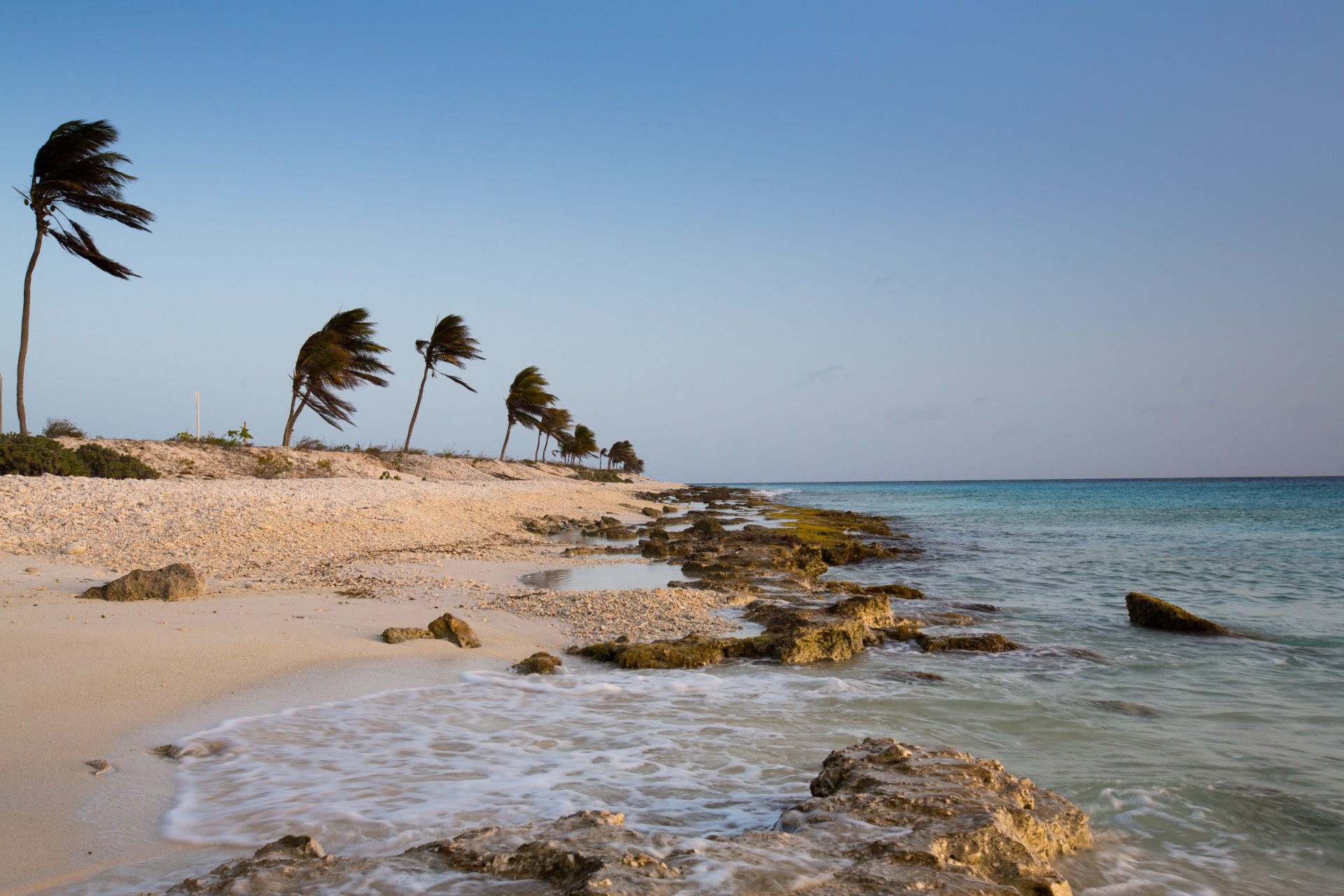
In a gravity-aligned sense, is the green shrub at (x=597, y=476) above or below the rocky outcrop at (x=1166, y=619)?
above

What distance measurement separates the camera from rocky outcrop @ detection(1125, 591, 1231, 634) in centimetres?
882

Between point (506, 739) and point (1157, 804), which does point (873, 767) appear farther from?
point (506, 739)

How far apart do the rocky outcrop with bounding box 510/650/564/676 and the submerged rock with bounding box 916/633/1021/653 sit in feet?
12.4

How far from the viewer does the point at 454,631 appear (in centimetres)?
658

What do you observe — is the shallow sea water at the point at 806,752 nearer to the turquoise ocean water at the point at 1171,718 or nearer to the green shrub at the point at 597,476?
the turquoise ocean water at the point at 1171,718

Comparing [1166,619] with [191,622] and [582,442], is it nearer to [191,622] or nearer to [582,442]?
[191,622]

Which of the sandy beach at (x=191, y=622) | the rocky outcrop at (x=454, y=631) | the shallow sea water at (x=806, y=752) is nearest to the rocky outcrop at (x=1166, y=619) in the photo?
the shallow sea water at (x=806, y=752)

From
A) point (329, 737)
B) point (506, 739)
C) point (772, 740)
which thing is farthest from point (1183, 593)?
point (329, 737)

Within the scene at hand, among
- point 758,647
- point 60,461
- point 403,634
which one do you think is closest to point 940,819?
point 758,647

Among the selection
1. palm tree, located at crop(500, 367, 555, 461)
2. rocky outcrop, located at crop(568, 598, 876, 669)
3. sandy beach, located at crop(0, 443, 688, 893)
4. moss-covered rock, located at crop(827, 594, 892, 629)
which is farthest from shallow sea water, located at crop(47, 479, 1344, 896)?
palm tree, located at crop(500, 367, 555, 461)

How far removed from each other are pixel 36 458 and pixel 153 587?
899 centimetres

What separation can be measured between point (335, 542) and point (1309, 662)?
1273 centimetres

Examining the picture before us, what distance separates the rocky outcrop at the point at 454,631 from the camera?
650 centimetres

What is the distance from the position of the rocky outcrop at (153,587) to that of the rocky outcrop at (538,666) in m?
3.81
